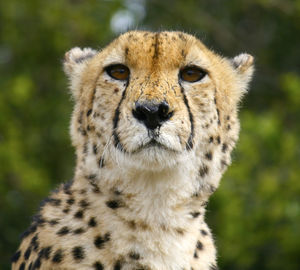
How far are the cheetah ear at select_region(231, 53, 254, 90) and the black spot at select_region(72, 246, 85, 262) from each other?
4.53 feet

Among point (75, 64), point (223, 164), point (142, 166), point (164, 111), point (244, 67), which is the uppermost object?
point (244, 67)

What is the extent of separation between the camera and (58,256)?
10.2ft

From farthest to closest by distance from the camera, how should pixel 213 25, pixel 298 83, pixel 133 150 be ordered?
pixel 213 25, pixel 298 83, pixel 133 150

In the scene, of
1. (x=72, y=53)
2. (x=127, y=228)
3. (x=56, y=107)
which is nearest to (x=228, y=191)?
(x=56, y=107)

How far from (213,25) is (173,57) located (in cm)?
634

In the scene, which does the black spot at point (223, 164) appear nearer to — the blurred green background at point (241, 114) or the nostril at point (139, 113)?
the nostril at point (139, 113)

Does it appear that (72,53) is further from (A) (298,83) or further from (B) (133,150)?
(A) (298,83)

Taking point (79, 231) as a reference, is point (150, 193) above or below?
above

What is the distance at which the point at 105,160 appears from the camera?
3.27 m

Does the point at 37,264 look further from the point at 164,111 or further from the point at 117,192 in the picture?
the point at 164,111

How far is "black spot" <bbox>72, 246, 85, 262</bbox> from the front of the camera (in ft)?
10.1

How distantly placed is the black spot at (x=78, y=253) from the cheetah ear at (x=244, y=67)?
4.53 feet

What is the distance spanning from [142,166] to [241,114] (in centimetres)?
541

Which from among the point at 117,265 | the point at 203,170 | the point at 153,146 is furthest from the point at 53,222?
the point at 203,170
